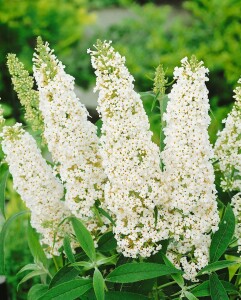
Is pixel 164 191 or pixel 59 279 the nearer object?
pixel 164 191

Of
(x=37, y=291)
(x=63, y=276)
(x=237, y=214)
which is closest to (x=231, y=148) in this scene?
(x=237, y=214)

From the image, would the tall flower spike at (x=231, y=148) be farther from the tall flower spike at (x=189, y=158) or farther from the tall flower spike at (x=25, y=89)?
Answer: the tall flower spike at (x=25, y=89)

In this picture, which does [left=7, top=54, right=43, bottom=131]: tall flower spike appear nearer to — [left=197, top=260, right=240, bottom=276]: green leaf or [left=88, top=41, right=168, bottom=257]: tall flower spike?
[left=88, top=41, right=168, bottom=257]: tall flower spike

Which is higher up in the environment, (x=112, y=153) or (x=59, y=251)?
(x=112, y=153)

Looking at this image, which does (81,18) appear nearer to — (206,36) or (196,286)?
(206,36)

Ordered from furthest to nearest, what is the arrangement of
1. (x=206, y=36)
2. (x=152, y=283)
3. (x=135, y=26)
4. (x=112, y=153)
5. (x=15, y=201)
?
(x=135, y=26) → (x=206, y=36) → (x=15, y=201) → (x=152, y=283) → (x=112, y=153)

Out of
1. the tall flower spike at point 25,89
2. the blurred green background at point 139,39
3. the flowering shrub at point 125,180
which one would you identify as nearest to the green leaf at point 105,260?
the flowering shrub at point 125,180

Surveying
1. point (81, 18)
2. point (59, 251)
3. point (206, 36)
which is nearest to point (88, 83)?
point (81, 18)

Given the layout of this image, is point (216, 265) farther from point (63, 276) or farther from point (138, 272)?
point (63, 276)
